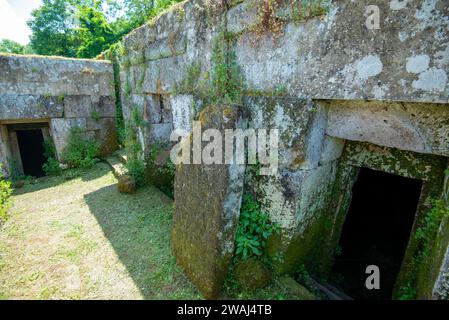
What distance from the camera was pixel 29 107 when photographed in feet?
18.2

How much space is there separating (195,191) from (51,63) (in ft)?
18.3

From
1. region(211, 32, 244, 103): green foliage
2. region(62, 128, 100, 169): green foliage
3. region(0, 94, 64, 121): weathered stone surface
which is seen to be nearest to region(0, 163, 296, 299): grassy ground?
region(62, 128, 100, 169): green foliage

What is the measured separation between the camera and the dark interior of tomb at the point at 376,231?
2670 mm

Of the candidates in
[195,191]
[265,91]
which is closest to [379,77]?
[265,91]

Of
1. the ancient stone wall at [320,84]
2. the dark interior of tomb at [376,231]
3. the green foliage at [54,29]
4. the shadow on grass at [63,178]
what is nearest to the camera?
the ancient stone wall at [320,84]

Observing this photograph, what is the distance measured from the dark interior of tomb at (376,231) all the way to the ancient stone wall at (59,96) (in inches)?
246

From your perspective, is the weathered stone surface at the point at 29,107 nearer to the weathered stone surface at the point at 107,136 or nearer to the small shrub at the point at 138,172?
the weathered stone surface at the point at 107,136

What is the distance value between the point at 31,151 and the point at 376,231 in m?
9.79

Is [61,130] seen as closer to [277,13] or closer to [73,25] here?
[277,13]

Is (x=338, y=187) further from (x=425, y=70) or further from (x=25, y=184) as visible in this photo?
(x=25, y=184)

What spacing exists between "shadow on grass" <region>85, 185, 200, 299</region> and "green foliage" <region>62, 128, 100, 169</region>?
1927 mm

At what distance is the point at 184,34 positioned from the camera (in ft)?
9.99

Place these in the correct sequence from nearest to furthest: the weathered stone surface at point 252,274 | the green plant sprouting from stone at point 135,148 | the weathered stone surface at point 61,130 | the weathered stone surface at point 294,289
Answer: the weathered stone surface at point 294,289 < the weathered stone surface at point 252,274 < the green plant sprouting from stone at point 135,148 < the weathered stone surface at point 61,130

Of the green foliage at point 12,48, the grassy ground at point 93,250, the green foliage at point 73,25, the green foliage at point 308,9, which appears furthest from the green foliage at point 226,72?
the green foliage at point 12,48
